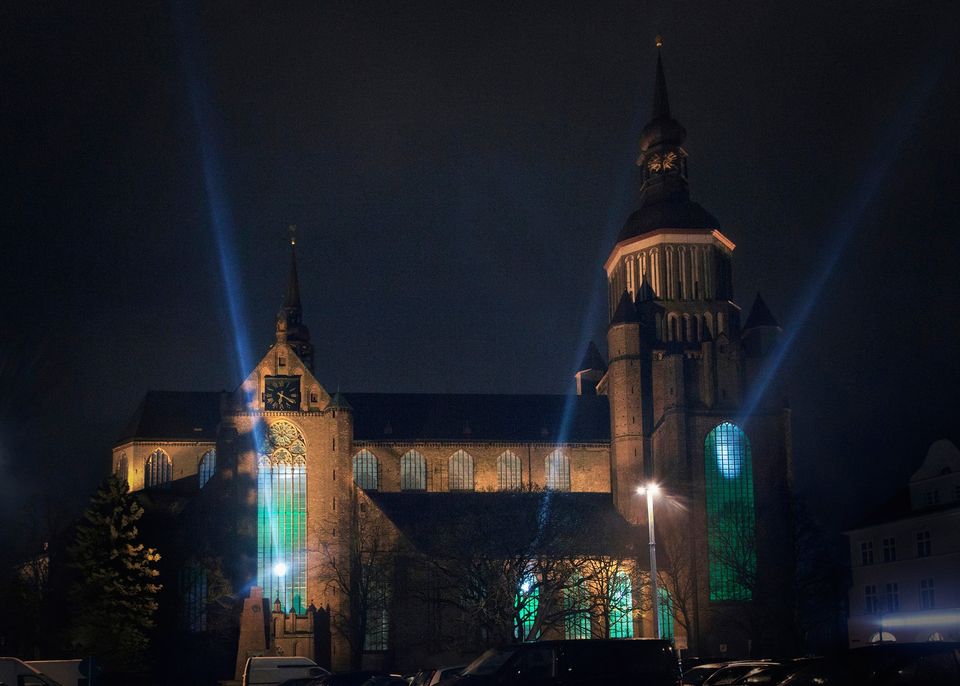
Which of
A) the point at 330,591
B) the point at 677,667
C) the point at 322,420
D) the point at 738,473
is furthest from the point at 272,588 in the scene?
the point at 677,667

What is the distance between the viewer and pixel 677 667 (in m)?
29.7

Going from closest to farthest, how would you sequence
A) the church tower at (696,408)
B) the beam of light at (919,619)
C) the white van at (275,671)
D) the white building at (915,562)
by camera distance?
1. the white van at (275,671)
2. the beam of light at (919,619)
3. the white building at (915,562)
4. the church tower at (696,408)

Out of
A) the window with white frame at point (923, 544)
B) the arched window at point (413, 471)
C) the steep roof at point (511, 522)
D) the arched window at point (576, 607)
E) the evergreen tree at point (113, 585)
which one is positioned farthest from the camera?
the arched window at point (413, 471)

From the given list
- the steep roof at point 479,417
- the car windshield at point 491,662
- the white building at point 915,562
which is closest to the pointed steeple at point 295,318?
the steep roof at point 479,417

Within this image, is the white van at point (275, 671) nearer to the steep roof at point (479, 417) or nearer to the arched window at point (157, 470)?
the steep roof at point (479, 417)

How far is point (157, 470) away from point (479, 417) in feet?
77.8

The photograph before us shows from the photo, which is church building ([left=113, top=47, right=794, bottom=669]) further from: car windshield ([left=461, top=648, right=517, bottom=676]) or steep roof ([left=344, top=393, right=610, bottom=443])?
car windshield ([left=461, top=648, right=517, bottom=676])

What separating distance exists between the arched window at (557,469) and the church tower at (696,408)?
11.3ft

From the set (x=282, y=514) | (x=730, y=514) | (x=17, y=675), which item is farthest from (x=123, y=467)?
(x=17, y=675)

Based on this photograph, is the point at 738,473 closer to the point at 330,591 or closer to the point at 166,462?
the point at 330,591

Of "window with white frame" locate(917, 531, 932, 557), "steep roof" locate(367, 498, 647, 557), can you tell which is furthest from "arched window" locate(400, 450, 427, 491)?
"window with white frame" locate(917, 531, 932, 557)

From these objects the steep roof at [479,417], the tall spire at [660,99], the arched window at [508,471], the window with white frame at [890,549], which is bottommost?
the window with white frame at [890,549]

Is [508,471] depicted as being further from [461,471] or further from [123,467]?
[123,467]

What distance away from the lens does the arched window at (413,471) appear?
9481 cm
